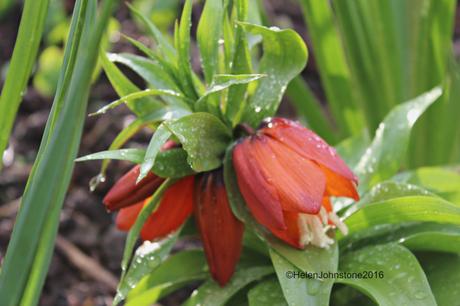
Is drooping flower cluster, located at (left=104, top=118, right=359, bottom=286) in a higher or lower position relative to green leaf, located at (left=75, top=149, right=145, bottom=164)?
lower

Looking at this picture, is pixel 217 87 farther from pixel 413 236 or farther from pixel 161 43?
pixel 413 236

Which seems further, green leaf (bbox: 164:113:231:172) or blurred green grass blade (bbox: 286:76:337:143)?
blurred green grass blade (bbox: 286:76:337:143)

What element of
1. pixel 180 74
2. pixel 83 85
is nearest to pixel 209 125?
pixel 180 74

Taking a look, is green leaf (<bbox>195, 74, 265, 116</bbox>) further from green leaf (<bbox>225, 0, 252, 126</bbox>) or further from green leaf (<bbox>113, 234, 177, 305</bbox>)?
green leaf (<bbox>113, 234, 177, 305</bbox>)

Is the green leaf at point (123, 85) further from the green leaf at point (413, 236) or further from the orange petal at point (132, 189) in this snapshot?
the green leaf at point (413, 236)

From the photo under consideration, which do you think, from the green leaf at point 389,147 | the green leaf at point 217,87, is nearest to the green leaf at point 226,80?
the green leaf at point 217,87

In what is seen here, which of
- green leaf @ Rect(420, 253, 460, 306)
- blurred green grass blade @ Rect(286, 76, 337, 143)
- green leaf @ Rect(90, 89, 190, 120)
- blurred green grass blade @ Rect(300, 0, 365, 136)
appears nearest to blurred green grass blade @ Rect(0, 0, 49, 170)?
green leaf @ Rect(90, 89, 190, 120)

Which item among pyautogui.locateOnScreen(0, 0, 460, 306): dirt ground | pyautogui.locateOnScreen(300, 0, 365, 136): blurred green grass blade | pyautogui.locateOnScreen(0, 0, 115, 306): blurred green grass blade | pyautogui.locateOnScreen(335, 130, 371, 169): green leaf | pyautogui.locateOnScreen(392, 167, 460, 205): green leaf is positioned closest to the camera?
pyautogui.locateOnScreen(0, 0, 115, 306): blurred green grass blade
